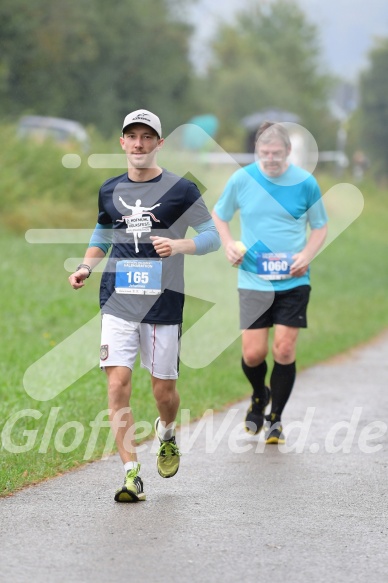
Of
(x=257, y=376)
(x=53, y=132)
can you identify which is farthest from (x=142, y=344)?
(x=53, y=132)

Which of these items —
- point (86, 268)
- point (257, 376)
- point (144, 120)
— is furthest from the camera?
point (257, 376)

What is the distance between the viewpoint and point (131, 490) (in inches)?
265

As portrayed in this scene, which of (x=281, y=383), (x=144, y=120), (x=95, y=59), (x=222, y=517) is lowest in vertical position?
(x=222, y=517)

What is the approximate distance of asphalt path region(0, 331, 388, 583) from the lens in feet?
17.6

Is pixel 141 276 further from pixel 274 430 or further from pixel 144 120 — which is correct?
pixel 274 430

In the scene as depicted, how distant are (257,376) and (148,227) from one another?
2560mm

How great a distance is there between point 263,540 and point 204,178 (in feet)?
57.6

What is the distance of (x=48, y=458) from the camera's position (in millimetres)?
7844

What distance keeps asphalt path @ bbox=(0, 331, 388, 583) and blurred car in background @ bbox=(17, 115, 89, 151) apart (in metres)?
16.5

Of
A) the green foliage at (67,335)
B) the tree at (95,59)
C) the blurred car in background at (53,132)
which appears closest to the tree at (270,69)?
the tree at (95,59)

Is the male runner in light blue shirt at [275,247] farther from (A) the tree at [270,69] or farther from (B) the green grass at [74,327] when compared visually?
(A) the tree at [270,69]

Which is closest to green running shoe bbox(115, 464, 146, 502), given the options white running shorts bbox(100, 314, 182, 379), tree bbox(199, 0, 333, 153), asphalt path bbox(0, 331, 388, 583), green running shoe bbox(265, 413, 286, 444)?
asphalt path bbox(0, 331, 388, 583)

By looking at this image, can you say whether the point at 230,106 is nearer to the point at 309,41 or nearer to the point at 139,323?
the point at 309,41

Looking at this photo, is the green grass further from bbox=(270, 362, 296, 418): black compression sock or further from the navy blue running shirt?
the navy blue running shirt
